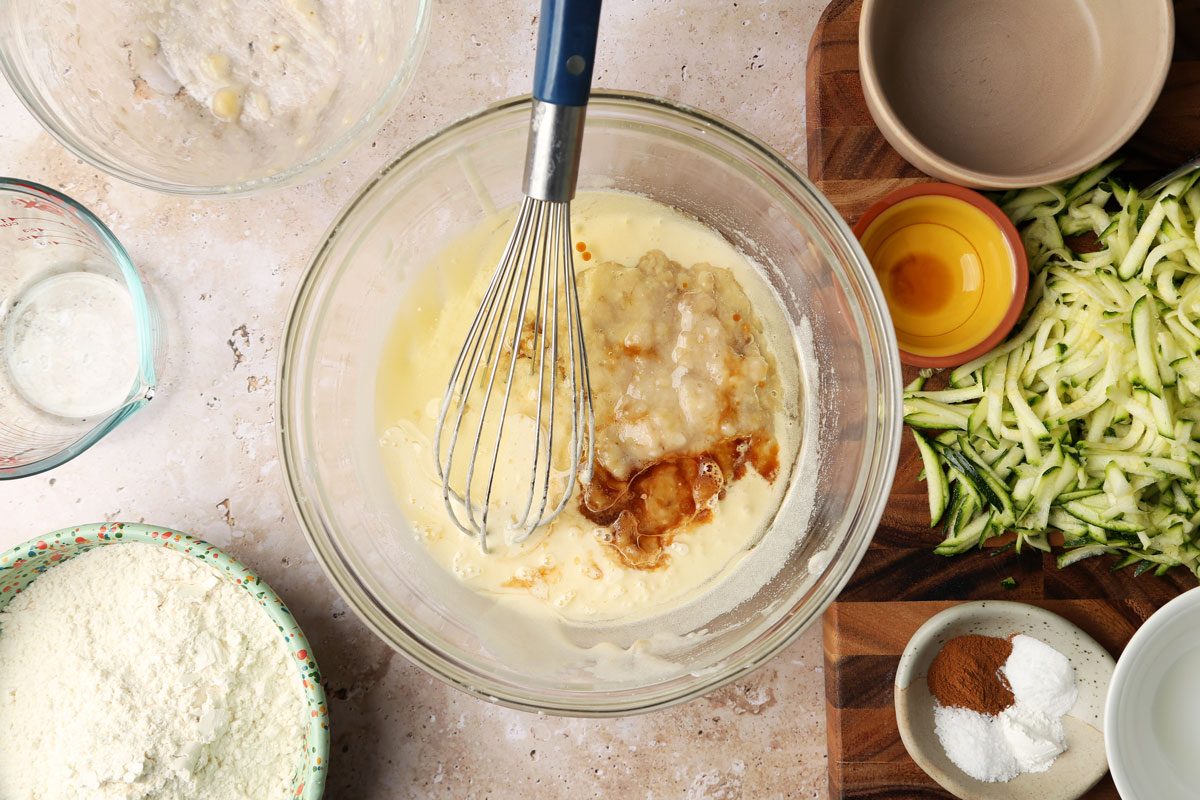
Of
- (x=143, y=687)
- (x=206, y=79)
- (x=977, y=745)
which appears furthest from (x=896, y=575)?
(x=206, y=79)

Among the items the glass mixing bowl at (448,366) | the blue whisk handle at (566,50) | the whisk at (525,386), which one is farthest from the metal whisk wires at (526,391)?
the blue whisk handle at (566,50)

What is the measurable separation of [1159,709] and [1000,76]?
3.87ft

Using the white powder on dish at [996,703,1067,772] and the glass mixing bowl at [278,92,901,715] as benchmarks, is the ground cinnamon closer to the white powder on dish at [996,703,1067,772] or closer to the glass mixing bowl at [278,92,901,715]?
the white powder on dish at [996,703,1067,772]

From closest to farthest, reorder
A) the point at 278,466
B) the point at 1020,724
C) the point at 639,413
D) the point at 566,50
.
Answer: the point at 566,50 < the point at 639,413 < the point at 1020,724 < the point at 278,466

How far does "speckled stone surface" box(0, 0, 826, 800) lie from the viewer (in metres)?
1.67

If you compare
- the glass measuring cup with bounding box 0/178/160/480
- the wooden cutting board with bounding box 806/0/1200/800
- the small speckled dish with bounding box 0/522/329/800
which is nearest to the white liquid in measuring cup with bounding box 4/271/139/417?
the glass measuring cup with bounding box 0/178/160/480

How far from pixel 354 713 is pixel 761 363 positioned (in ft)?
3.35

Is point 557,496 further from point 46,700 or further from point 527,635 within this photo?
point 46,700

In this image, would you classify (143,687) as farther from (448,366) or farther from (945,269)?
(945,269)

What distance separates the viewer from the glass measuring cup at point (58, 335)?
1699mm

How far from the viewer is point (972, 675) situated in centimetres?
155

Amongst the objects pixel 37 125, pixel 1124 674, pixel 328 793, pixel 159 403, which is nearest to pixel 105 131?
pixel 37 125

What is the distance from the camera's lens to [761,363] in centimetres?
151

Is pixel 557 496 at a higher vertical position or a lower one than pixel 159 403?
lower
